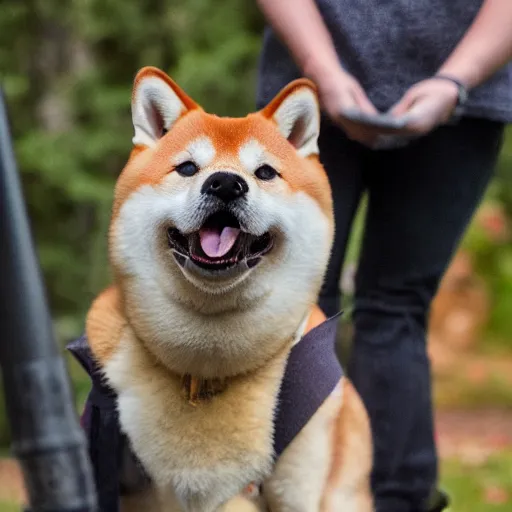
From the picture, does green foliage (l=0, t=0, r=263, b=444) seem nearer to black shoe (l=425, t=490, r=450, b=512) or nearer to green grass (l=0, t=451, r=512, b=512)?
green grass (l=0, t=451, r=512, b=512)

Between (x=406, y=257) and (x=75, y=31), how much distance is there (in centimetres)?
428

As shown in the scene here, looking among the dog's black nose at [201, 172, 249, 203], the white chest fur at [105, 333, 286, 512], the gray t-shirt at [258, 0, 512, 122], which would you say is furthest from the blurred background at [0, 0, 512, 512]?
the dog's black nose at [201, 172, 249, 203]

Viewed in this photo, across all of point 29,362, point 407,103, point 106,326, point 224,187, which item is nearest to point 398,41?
point 407,103

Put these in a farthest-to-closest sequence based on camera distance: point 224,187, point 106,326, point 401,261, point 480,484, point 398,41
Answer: point 480,484 → point 401,261 → point 398,41 → point 106,326 → point 224,187

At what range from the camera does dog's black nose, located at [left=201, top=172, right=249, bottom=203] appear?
1632 millimetres

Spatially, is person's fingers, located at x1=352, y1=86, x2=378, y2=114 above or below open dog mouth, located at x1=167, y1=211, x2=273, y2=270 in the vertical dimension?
above

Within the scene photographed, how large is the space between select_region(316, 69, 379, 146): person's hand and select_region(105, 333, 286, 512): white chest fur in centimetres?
51

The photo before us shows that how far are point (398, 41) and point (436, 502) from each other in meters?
1.07

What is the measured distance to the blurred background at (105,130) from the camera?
17.6 feet

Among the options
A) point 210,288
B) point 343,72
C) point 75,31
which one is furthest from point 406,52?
point 75,31

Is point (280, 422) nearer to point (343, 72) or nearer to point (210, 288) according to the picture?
point (210, 288)

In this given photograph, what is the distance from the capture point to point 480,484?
372 centimetres

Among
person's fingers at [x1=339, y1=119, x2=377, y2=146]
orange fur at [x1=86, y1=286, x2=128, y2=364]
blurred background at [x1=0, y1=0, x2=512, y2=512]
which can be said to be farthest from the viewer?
blurred background at [x1=0, y1=0, x2=512, y2=512]

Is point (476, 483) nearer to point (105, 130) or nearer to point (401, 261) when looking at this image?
point (401, 261)
